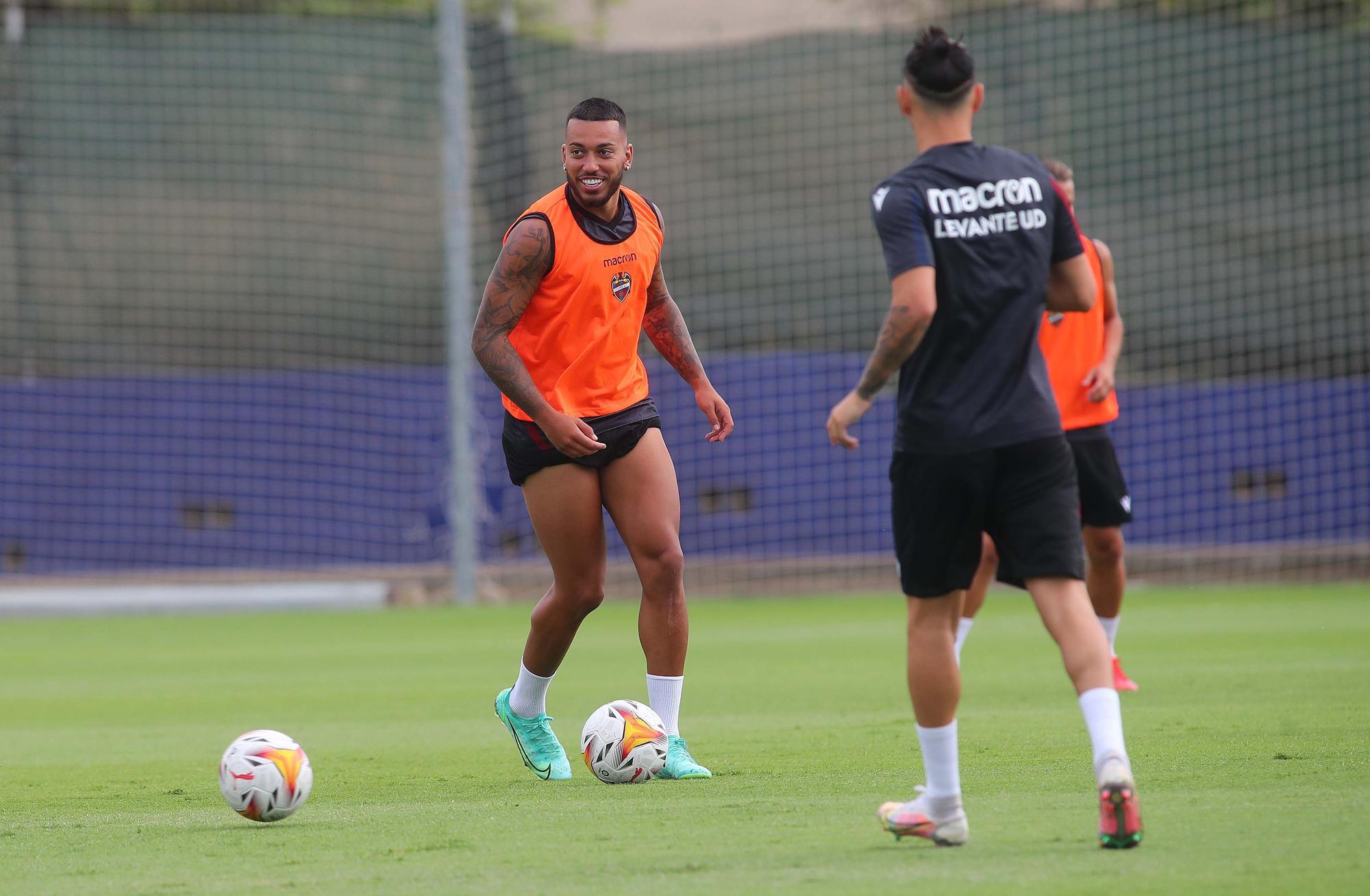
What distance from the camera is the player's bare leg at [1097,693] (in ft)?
12.9

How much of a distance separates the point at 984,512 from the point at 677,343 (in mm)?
2237

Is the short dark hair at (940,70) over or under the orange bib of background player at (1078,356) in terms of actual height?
over

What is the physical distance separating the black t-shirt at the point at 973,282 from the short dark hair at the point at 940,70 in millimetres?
131

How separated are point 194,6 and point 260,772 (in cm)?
1872

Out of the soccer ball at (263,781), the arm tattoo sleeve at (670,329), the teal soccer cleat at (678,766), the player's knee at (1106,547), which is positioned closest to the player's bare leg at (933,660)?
the teal soccer cleat at (678,766)

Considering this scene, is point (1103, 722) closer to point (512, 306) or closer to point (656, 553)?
point (656, 553)

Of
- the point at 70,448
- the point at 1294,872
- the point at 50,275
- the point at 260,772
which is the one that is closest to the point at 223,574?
the point at 70,448

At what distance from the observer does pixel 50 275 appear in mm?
17172

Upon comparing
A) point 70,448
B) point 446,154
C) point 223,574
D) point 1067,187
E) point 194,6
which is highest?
point 194,6

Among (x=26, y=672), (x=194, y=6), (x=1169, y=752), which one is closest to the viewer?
(x=1169, y=752)

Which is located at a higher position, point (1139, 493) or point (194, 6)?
point (194, 6)

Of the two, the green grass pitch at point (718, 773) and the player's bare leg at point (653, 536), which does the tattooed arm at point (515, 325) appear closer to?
the player's bare leg at point (653, 536)

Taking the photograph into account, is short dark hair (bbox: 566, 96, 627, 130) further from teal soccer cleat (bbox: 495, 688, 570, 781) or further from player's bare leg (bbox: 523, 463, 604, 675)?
teal soccer cleat (bbox: 495, 688, 570, 781)

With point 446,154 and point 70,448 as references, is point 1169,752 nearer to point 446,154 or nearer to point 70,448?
point 446,154
